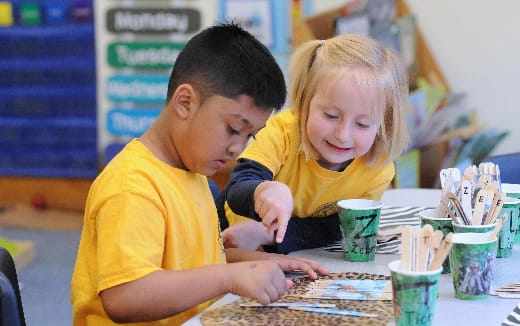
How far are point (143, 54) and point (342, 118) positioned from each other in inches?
98.5

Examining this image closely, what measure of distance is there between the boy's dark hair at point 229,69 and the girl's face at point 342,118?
197 millimetres

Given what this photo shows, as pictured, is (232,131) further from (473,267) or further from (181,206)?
(473,267)

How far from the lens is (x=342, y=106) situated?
4.52 ft

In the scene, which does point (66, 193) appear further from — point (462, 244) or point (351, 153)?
point (462, 244)

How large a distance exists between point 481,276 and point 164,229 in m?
0.43

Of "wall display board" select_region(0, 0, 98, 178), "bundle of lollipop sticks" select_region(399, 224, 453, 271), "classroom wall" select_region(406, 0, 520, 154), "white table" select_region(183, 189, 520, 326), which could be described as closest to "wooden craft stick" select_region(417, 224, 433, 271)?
"bundle of lollipop sticks" select_region(399, 224, 453, 271)

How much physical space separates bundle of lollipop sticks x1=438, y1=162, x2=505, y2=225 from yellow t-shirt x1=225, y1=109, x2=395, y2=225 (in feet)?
0.92

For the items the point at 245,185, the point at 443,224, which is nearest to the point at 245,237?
the point at 245,185

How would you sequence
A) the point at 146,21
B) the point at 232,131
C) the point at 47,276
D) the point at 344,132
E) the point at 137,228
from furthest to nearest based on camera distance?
1. the point at 146,21
2. the point at 47,276
3. the point at 344,132
4. the point at 232,131
5. the point at 137,228

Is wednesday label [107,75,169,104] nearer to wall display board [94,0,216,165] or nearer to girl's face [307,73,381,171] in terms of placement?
wall display board [94,0,216,165]

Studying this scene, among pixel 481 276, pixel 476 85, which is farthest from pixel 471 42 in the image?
pixel 481 276

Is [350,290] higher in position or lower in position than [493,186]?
lower

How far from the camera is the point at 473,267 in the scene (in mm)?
1068

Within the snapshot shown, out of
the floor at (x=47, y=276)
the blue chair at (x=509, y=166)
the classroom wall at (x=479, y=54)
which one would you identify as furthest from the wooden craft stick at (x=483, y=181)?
the classroom wall at (x=479, y=54)
